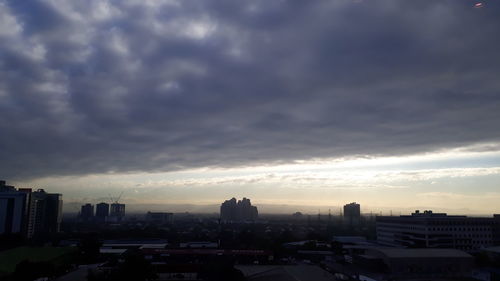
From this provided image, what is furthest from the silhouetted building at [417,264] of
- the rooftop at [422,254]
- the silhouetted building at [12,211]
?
the silhouetted building at [12,211]

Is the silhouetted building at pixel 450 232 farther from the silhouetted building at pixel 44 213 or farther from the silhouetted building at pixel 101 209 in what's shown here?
the silhouetted building at pixel 101 209

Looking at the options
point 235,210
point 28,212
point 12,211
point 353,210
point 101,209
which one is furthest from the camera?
point 235,210

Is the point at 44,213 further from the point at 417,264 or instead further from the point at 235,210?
the point at 235,210

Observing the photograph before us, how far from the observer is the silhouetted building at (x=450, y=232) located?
4094cm

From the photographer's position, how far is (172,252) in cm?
3291

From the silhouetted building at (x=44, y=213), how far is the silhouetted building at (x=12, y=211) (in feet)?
9.08

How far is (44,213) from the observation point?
217ft

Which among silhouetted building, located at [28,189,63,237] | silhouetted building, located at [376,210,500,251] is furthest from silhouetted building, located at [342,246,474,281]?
silhouetted building, located at [28,189,63,237]

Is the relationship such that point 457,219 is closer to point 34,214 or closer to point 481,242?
point 481,242

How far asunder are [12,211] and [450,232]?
55.4m

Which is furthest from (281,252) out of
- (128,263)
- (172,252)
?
(128,263)

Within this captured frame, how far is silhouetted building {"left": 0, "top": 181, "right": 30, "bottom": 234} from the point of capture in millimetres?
55750

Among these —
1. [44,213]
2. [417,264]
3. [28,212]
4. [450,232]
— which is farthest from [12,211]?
[450,232]

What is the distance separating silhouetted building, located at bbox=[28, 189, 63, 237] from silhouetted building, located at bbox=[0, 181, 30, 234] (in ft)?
9.08
